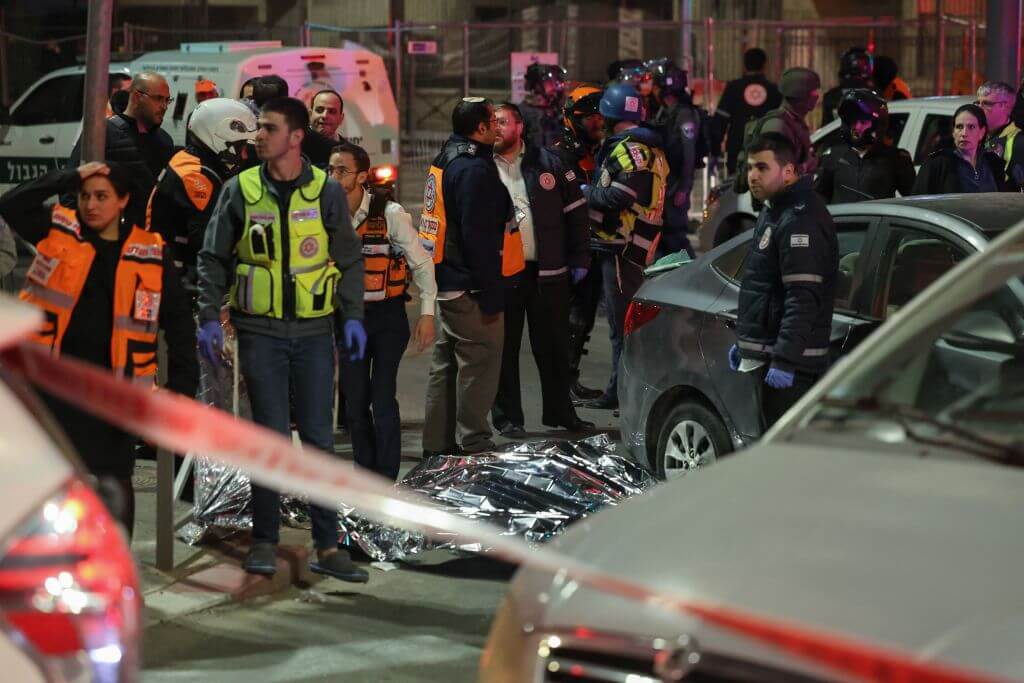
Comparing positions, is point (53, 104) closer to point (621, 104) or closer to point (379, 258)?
point (621, 104)

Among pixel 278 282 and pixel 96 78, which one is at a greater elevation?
pixel 96 78

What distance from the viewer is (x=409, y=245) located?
25.1 ft

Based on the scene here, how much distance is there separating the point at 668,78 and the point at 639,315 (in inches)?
238

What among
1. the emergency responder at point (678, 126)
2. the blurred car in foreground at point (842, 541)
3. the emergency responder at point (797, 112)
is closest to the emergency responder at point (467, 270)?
the emergency responder at point (797, 112)

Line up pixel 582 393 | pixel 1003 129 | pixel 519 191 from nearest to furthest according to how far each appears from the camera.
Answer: pixel 519 191
pixel 582 393
pixel 1003 129

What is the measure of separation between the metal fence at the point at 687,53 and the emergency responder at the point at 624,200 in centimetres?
1086

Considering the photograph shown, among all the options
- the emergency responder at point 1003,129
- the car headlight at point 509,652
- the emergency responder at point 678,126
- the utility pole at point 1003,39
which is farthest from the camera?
the utility pole at point 1003,39

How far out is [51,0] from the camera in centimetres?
3225

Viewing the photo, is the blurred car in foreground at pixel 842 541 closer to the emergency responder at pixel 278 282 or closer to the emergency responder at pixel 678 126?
the emergency responder at pixel 278 282

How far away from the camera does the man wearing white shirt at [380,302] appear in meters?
7.65

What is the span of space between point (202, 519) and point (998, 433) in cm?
425

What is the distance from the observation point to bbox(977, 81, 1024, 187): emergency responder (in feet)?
37.1

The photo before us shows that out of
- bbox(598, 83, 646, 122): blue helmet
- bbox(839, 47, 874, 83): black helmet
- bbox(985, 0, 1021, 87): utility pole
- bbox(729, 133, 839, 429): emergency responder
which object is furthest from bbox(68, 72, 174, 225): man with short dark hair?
bbox(985, 0, 1021, 87): utility pole

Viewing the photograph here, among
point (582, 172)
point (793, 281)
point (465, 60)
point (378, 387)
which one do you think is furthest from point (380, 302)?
point (465, 60)
